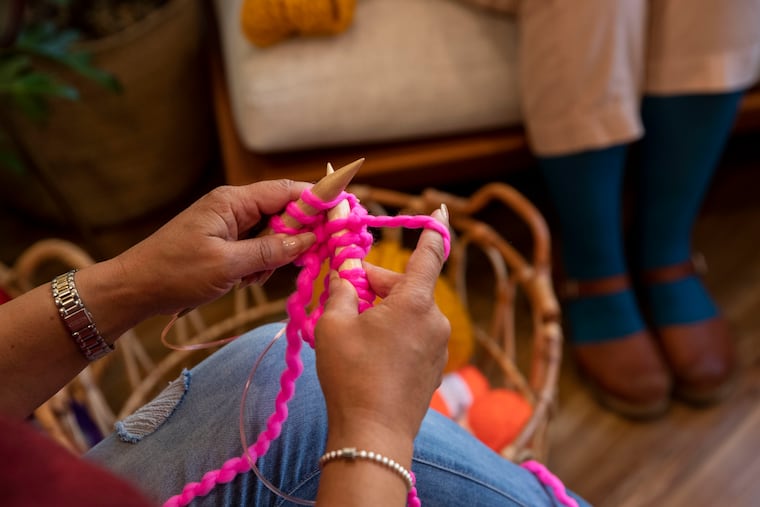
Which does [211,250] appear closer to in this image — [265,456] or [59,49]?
[265,456]

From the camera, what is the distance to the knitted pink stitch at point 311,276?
43 cm

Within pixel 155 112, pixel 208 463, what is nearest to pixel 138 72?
pixel 155 112

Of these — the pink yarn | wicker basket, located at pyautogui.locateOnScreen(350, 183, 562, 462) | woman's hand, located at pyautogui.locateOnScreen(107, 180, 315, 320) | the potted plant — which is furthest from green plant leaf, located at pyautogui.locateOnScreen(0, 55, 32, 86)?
the pink yarn

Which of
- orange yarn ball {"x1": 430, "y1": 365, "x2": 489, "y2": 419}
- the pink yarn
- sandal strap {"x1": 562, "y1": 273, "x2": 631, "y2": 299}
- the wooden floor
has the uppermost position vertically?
the pink yarn

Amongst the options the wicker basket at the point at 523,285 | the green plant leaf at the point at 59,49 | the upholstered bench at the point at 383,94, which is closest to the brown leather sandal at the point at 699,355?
the wicker basket at the point at 523,285

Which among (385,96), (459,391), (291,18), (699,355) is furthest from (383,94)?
(699,355)

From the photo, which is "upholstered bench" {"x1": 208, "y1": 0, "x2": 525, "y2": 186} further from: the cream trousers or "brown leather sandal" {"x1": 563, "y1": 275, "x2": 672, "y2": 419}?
"brown leather sandal" {"x1": 563, "y1": 275, "x2": 672, "y2": 419}

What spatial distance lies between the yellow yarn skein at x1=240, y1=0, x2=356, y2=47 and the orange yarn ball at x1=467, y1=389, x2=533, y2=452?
0.54m

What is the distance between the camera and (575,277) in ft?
3.43

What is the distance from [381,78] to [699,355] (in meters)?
0.64

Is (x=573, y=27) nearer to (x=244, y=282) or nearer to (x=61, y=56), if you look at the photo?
(x=244, y=282)

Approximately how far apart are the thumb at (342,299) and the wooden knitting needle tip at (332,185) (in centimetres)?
6

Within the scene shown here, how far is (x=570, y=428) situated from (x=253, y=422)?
25.6 inches

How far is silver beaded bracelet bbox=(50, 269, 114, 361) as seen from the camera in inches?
18.1
